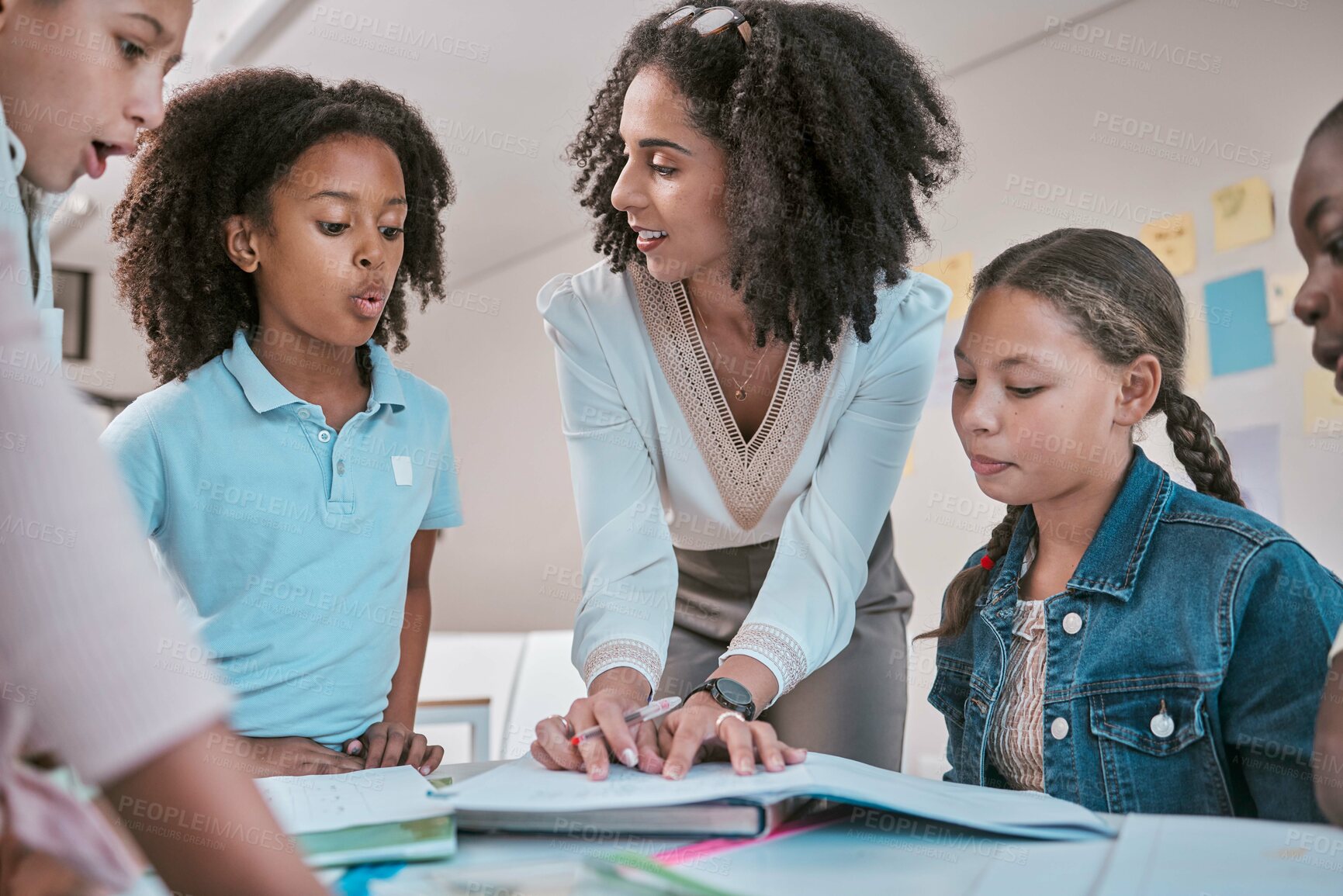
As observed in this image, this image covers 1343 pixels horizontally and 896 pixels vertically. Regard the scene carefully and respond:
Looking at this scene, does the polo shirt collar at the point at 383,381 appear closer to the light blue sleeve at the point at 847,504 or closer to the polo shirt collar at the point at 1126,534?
the light blue sleeve at the point at 847,504

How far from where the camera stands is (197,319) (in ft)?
3.91

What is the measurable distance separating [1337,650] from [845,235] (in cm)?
67

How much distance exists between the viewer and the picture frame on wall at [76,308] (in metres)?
5.34

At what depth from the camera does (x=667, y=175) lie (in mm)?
1152

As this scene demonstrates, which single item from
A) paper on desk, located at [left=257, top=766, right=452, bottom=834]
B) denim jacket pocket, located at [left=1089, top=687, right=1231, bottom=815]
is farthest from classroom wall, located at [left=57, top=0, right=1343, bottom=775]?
paper on desk, located at [left=257, top=766, right=452, bottom=834]

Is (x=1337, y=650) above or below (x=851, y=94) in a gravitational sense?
below

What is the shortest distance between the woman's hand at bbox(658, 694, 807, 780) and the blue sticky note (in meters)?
1.80

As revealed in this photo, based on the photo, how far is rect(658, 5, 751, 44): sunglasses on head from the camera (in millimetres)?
1160

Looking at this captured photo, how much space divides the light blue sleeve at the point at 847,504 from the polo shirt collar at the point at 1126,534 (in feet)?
0.85

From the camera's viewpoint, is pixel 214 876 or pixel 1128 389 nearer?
pixel 214 876

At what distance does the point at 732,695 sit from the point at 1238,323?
179 centimetres

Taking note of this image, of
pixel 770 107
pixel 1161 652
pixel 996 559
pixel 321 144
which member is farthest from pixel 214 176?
pixel 1161 652

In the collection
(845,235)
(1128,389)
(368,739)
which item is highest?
(845,235)

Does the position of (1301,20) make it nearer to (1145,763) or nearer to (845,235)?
(845,235)
